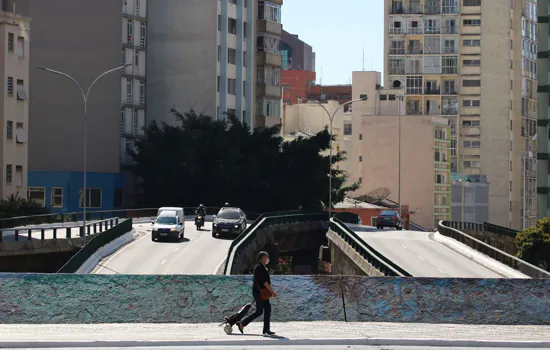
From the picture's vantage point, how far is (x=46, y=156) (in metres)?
98.4

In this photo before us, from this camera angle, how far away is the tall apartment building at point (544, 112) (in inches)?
2837

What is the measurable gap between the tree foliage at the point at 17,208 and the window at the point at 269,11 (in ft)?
161

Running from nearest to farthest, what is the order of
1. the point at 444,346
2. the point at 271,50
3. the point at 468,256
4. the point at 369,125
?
1. the point at 444,346
2. the point at 468,256
3. the point at 271,50
4. the point at 369,125

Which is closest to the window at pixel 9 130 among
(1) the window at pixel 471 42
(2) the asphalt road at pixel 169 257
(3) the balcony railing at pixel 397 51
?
(2) the asphalt road at pixel 169 257

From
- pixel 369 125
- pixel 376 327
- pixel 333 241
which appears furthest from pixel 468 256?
pixel 369 125

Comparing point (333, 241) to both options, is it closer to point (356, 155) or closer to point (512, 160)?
point (356, 155)

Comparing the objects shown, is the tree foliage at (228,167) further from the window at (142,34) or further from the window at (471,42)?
the window at (471,42)

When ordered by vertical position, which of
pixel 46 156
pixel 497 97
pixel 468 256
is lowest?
pixel 468 256

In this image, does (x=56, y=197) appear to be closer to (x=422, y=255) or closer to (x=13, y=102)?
(x=13, y=102)

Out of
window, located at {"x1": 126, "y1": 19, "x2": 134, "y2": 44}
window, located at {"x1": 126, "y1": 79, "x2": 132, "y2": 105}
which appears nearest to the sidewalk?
window, located at {"x1": 126, "y1": 19, "x2": 134, "y2": 44}

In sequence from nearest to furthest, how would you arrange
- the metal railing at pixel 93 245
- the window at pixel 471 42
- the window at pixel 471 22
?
the metal railing at pixel 93 245 < the window at pixel 471 22 < the window at pixel 471 42

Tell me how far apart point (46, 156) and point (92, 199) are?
547 centimetres

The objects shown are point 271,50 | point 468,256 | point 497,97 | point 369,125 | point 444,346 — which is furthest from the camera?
point 497,97

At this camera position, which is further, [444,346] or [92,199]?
[92,199]
